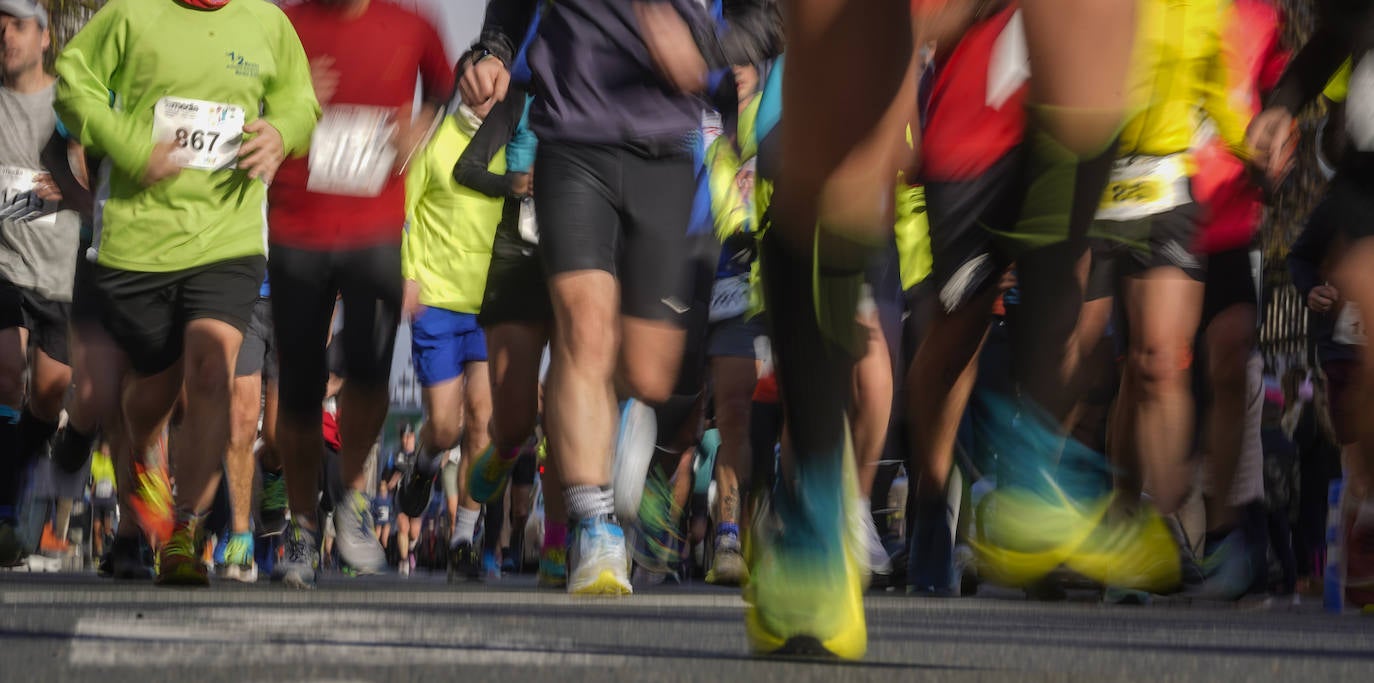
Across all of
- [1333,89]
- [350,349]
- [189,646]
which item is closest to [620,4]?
[350,349]

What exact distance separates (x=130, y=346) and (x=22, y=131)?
243 centimetres

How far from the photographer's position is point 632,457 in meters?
6.91

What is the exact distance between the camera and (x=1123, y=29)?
3.11 metres

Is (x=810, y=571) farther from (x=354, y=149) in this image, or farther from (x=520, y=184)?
(x=520, y=184)

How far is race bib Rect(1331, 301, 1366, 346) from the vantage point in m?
5.18

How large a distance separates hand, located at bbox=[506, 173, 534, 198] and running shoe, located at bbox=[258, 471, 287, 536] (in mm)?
1876

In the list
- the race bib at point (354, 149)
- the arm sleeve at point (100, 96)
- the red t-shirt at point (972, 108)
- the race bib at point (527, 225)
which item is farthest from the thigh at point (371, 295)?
the red t-shirt at point (972, 108)

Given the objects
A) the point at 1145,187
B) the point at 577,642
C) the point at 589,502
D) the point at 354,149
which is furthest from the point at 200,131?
the point at 577,642

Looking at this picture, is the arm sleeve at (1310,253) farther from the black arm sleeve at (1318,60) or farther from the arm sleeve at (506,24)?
the arm sleeve at (506,24)

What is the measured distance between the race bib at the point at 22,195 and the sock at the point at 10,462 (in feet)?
2.84

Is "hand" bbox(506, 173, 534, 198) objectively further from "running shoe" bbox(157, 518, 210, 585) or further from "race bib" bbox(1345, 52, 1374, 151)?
"race bib" bbox(1345, 52, 1374, 151)

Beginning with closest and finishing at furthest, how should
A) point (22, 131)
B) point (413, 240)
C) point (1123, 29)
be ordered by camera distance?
point (1123, 29) < point (22, 131) < point (413, 240)

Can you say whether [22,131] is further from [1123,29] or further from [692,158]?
[1123,29]

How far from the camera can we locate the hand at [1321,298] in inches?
225
